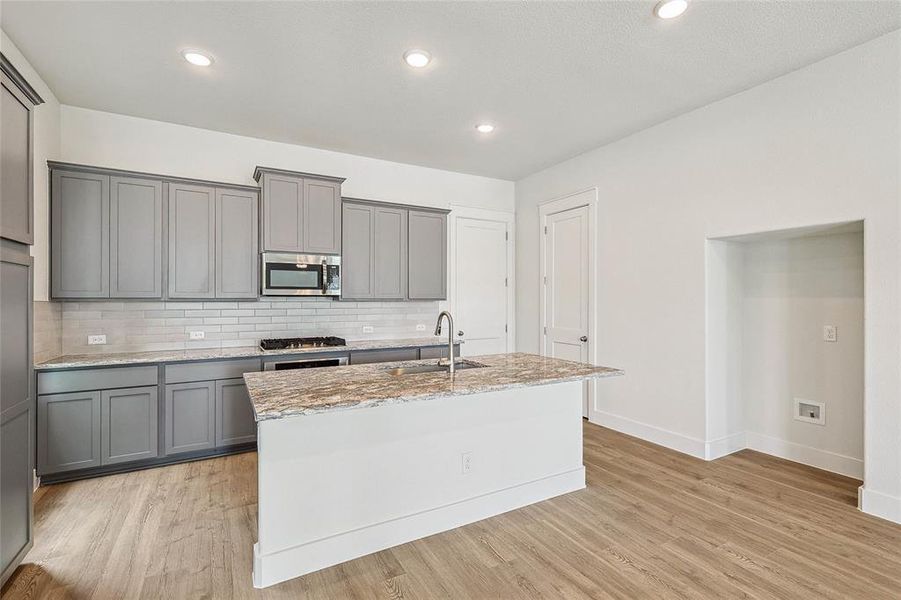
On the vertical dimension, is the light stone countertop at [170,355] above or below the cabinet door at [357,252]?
below

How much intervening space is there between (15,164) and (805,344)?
5237 millimetres

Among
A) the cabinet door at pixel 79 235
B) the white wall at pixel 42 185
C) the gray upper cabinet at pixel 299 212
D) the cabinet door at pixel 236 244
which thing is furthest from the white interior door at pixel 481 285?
the white wall at pixel 42 185

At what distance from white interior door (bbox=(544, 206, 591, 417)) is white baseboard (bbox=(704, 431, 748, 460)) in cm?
134

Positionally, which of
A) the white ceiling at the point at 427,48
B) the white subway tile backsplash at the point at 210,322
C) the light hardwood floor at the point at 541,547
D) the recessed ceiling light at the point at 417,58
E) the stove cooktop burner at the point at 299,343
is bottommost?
the light hardwood floor at the point at 541,547

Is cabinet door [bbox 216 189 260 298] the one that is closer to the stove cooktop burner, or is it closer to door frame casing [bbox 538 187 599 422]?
the stove cooktop burner

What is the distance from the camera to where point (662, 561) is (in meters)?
2.24

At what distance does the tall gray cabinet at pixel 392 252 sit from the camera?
14.8ft

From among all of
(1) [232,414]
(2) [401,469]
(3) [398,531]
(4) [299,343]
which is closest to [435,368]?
(2) [401,469]

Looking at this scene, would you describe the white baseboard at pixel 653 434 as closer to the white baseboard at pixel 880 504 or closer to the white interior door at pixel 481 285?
the white baseboard at pixel 880 504

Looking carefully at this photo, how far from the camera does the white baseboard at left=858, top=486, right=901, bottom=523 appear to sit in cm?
260

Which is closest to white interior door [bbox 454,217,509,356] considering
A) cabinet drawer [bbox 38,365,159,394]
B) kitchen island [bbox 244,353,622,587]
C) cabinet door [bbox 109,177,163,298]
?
kitchen island [bbox 244,353,622,587]

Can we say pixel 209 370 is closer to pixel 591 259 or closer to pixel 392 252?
pixel 392 252

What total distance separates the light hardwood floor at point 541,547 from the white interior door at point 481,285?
266cm

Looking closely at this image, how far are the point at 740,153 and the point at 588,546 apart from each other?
3081 millimetres
